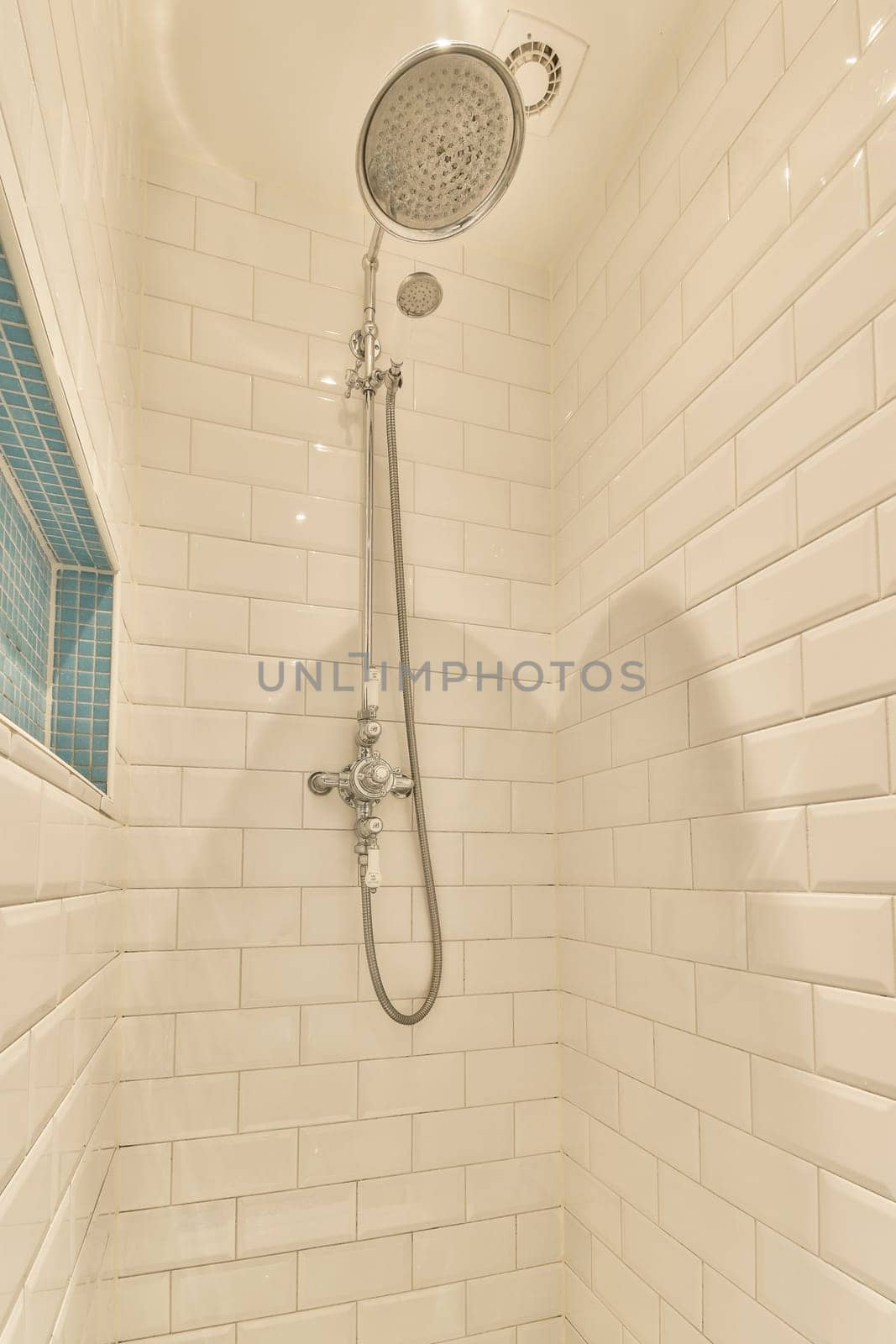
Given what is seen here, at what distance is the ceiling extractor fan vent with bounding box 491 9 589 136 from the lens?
4.46 feet

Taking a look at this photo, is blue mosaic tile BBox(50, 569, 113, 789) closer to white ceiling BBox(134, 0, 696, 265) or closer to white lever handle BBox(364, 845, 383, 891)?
white lever handle BBox(364, 845, 383, 891)

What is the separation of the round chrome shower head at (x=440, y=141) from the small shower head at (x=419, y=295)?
351 mm

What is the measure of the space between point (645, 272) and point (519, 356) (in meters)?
0.40

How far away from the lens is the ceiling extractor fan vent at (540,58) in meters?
1.36

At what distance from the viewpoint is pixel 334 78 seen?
57.6 inches

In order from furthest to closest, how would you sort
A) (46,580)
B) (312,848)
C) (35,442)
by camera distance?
(312,848) → (46,580) → (35,442)

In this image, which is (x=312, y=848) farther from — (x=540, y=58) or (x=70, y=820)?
(x=540, y=58)

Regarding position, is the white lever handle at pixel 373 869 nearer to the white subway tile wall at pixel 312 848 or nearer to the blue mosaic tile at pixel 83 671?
the white subway tile wall at pixel 312 848

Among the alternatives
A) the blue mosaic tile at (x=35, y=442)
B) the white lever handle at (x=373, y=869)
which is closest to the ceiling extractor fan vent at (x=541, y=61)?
the blue mosaic tile at (x=35, y=442)

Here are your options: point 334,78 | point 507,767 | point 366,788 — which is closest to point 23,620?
point 366,788

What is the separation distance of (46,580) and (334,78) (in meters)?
1.02

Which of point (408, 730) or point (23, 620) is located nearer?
point (23, 620)

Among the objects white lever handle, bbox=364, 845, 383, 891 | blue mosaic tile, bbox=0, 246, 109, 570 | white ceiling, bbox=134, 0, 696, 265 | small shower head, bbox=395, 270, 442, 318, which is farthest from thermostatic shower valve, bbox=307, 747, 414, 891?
white ceiling, bbox=134, 0, 696, 265

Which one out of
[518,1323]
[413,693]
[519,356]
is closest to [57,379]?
[413,693]
